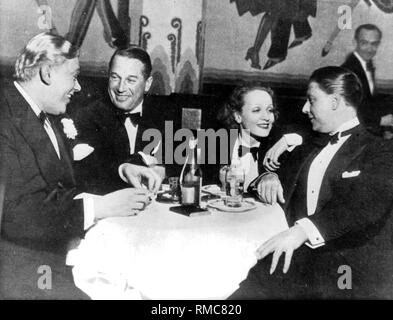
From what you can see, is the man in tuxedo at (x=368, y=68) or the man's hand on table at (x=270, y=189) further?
the man in tuxedo at (x=368, y=68)

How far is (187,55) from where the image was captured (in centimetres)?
294

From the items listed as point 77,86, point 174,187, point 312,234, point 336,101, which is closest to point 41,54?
point 77,86

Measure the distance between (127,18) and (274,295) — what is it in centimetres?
188

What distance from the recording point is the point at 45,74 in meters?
2.81

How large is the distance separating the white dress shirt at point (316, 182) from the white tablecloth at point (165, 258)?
212mm

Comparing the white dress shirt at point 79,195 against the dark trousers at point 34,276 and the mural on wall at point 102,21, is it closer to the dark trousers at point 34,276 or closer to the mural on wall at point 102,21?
the dark trousers at point 34,276

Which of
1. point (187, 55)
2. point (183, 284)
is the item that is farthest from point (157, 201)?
point (187, 55)

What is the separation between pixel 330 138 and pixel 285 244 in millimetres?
702

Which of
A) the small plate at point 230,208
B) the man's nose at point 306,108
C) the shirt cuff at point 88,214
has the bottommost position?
the shirt cuff at point 88,214

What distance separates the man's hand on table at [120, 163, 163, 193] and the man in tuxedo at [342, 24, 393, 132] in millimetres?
1338

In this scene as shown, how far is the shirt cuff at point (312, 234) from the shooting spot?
9.53ft

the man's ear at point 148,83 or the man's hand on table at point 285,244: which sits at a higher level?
the man's ear at point 148,83

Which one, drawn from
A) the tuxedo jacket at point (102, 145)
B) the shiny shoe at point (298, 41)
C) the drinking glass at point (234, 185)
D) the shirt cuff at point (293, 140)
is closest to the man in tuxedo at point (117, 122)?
the tuxedo jacket at point (102, 145)

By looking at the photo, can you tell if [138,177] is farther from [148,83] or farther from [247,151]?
[247,151]
